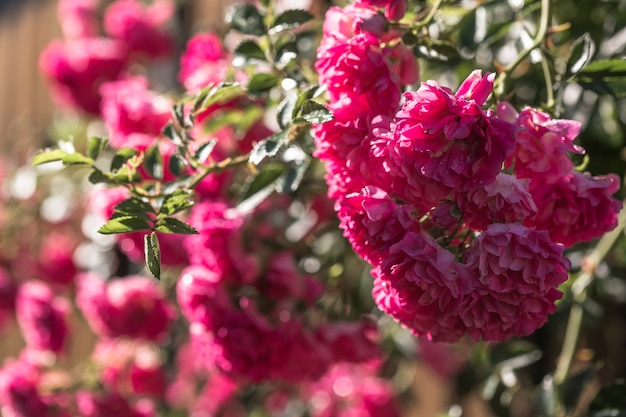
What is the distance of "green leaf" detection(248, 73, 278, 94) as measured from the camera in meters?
0.86

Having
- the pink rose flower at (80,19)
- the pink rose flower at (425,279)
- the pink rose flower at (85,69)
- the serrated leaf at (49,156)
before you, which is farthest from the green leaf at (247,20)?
the pink rose flower at (80,19)

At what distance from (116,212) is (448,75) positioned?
0.66 metres

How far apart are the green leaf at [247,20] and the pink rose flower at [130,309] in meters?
0.56

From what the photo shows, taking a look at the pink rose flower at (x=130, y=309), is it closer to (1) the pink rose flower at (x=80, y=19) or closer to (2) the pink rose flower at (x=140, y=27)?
(2) the pink rose flower at (x=140, y=27)

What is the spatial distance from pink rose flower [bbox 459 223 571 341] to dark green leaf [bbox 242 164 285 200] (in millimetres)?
333

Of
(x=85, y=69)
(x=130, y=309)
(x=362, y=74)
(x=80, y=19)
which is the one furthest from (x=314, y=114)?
(x=80, y=19)

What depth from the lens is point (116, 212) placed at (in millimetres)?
773

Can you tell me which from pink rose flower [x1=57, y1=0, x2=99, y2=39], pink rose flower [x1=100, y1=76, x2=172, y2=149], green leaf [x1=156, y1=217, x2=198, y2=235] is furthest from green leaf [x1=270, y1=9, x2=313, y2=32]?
pink rose flower [x1=57, y1=0, x2=99, y2=39]

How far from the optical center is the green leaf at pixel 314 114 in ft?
2.29

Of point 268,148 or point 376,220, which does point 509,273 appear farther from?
point 268,148

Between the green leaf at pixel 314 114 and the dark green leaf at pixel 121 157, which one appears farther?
the dark green leaf at pixel 121 157

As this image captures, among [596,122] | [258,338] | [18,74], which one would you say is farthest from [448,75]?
[18,74]

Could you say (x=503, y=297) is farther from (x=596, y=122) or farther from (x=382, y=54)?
(x=596, y=122)

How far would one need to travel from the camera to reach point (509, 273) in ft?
2.08
